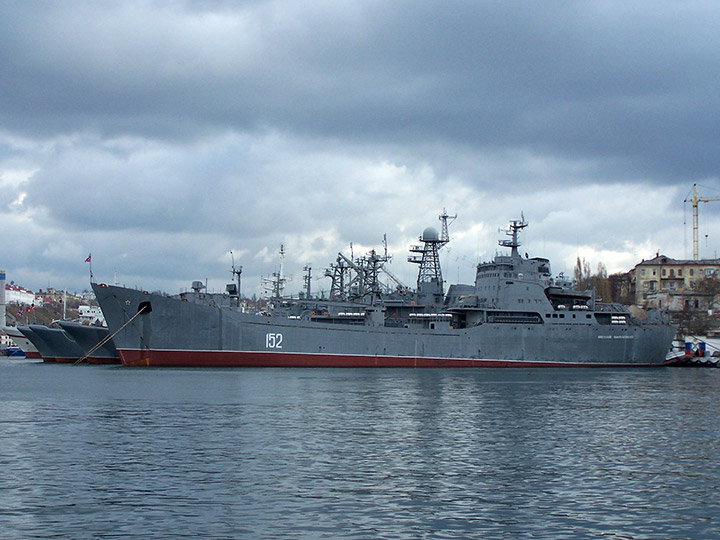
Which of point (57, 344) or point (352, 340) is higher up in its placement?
point (352, 340)

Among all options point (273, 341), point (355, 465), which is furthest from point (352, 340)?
point (355, 465)

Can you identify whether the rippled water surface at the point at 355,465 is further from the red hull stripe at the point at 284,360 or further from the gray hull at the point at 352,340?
the red hull stripe at the point at 284,360

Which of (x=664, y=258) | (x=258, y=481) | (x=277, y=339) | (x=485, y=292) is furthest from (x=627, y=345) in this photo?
(x=664, y=258)

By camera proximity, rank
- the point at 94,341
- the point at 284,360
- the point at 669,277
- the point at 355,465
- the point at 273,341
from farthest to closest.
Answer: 1. the point at 669,277
2. the point at 94,341
3. the point at 284,360
4. the point at 273,341
5. the point at 355,465

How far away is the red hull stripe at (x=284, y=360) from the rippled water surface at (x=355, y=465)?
15046 millimetres

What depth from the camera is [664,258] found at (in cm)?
10950

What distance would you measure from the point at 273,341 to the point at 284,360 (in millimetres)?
1742

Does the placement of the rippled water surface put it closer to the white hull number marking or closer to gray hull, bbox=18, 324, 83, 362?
the white hull number marking

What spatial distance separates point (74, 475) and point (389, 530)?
8266 millimetres

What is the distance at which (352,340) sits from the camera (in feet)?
177

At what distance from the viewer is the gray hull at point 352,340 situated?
51.0 meters

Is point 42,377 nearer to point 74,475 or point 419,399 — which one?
point 419,399

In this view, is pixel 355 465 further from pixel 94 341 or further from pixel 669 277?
pixel 669 277

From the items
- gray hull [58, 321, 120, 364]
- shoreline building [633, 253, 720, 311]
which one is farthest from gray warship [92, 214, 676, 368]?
shoreline building [633, 253, 720, 311]
